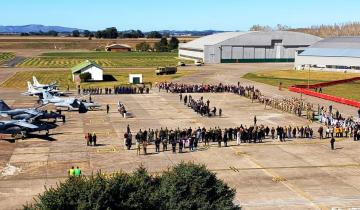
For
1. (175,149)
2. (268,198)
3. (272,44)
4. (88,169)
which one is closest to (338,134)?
(175,149)

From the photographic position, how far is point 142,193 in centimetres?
1391

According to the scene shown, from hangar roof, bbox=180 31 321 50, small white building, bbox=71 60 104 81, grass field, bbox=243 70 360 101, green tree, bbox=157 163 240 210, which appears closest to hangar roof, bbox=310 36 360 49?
grass field, bbox=243 70 360 101

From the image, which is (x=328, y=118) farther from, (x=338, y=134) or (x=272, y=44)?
(x=272, y=44)

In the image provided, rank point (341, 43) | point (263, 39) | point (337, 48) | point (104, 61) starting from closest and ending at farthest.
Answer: point (337, 48), point (341, 43), point (263, 39), point (104, 61)

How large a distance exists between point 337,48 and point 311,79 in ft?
76.7

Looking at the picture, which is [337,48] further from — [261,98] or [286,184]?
[286,184]

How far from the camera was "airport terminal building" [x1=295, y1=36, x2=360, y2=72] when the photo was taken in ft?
325

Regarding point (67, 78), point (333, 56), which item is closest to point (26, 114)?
point (67, 78)

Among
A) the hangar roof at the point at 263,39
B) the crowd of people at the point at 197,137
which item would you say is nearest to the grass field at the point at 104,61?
the hangar roof at the point at 263,39

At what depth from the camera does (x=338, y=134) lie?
40781 millimetres

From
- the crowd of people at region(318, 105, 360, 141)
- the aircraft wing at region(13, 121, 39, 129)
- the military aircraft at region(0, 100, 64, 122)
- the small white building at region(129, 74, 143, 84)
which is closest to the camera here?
the aircraft wing at region(13, 121, 39, 129)

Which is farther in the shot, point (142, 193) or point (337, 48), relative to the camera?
point (337, 48)

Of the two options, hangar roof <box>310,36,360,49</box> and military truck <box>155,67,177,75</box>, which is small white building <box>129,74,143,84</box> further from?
hangar roof <box>310,36,360,49</box>

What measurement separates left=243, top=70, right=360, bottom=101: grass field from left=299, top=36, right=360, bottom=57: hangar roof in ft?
21.4
